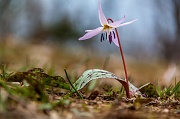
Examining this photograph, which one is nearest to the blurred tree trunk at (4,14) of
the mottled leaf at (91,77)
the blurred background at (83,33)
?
the blurred background at (83,33)

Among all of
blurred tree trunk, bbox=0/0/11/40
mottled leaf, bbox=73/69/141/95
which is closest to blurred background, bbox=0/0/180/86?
blurred tree trunk, bbox=0/0/11/40

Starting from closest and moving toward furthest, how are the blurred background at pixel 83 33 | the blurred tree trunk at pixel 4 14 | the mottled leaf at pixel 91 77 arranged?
the mottled leaf at pixel 91 77
the blurred background at pixel 83 33
the blurred tree trunk at pixel 4 14

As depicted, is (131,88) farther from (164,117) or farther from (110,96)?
(164,117)

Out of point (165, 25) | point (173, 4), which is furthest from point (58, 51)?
point (173, 4)

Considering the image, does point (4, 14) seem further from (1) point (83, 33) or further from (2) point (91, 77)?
(2) point (91, 77)

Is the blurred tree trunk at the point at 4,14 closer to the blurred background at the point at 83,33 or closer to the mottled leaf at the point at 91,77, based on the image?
the blurred background at the point at 83,33

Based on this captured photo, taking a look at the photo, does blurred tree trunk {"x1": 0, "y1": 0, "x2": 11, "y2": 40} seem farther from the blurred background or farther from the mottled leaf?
the mottled leaf

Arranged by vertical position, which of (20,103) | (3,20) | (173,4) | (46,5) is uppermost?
(46,5)

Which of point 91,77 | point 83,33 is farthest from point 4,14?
point 91,77

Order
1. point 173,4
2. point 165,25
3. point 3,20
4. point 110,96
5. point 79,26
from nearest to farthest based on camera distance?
point 110,96 → point 173,4 → point 165,25 → point 3,20 → point 79,26
